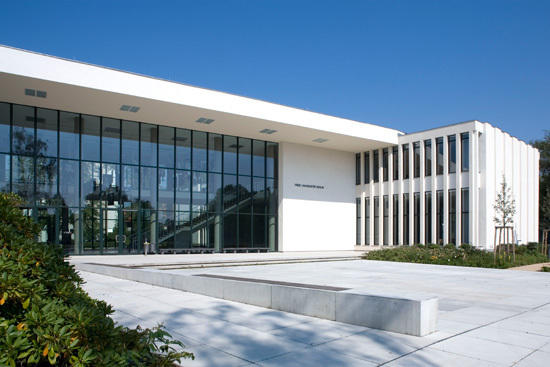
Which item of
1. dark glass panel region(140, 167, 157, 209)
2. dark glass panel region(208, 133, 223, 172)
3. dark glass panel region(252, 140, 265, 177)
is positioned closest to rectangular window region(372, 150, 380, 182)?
dark glass panel region(252, 140, 265, 177)

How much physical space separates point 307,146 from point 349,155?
460cm

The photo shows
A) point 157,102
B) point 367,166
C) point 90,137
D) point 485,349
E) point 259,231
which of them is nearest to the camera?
point 485,349

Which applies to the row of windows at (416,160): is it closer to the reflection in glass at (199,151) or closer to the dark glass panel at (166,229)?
the reflection in glass at (199,151)

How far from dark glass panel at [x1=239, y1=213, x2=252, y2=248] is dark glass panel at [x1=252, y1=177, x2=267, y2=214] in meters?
0.85

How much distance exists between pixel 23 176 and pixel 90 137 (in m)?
4.03

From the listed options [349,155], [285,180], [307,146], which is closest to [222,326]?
[285,180]

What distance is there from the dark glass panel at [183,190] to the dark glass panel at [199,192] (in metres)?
0.35

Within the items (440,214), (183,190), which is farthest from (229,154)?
(440,214)

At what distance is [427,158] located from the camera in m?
30.8

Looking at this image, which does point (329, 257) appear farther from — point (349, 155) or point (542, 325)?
point (542, 325)

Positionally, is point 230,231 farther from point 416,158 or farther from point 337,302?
point 337,302

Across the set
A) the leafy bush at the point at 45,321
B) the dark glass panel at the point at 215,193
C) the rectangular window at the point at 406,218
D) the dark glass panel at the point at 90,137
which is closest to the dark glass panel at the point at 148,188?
the dark glass panel at the point at 90,137

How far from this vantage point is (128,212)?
25000 mm

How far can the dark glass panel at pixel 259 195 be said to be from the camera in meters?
30.3
